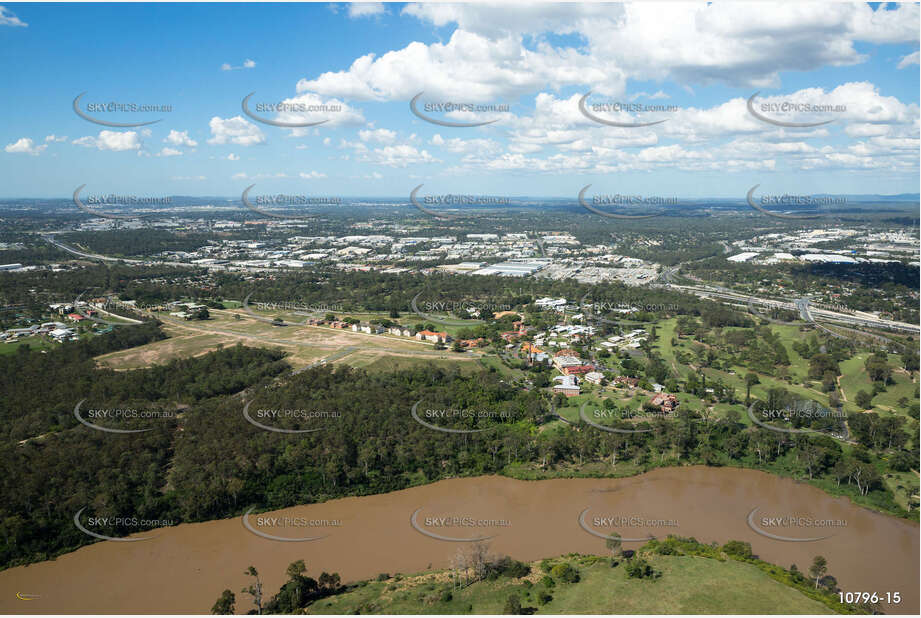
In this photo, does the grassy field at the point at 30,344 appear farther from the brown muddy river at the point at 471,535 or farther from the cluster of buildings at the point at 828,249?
the cluster of buildings at the point at 828,249

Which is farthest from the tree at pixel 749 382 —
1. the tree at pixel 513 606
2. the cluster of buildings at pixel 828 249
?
the cluster of buildings at pixel 828 249

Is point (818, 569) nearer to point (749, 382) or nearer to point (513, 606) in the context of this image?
point (513, 606)

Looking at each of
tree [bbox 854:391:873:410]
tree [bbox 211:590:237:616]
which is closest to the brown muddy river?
tree [bbox 211:590:237:616]

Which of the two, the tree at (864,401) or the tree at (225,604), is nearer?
the tree at (225,604)

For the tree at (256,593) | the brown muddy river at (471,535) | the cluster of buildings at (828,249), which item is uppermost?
the cluster of buildings at (828,249)

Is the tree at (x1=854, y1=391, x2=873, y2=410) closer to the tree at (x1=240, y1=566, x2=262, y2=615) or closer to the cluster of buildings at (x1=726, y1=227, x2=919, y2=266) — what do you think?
the tree at (x1=240, y1=566, x2=262, y2=615)

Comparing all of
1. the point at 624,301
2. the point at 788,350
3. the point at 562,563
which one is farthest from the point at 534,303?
the point at 562,563

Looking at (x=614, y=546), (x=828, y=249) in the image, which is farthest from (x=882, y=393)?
(x=828, y=249)
